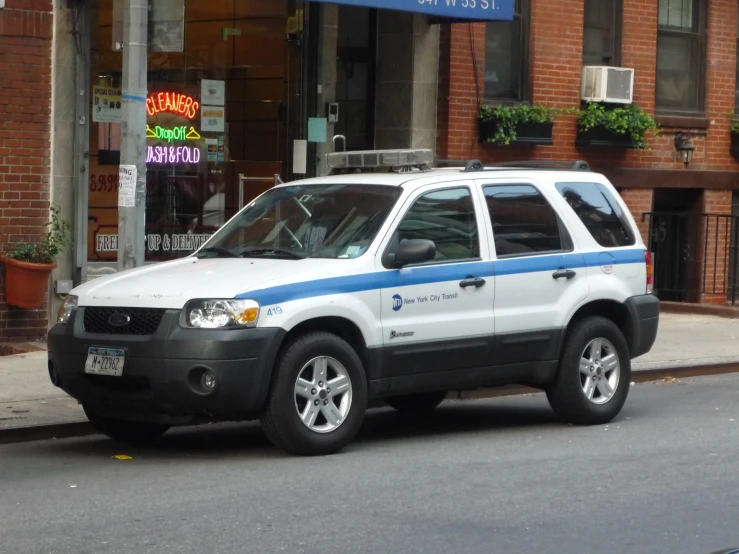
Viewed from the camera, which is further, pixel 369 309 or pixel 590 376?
pixel 590 376

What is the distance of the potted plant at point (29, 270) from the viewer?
12.9 metres

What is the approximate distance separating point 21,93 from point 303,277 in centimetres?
567

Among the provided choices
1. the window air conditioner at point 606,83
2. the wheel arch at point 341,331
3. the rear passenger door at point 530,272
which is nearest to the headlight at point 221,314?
the wheel arch at point 341,331

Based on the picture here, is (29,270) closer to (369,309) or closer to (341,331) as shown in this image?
(341,331)

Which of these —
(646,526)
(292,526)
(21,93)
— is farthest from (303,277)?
(21,93)

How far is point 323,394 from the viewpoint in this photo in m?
8.45

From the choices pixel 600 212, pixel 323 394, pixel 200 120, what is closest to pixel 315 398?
pixel 323 394

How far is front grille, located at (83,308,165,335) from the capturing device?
8.29m

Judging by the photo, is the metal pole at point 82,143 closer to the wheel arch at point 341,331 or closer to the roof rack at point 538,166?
the roof rack at point 538,166

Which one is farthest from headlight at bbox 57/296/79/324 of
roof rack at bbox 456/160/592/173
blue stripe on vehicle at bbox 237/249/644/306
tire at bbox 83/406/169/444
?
roof rack at bbox 456/160/592/173

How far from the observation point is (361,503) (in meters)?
7.20

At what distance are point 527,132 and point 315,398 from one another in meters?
9.07

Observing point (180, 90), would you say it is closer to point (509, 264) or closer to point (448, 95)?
point (448, 95)

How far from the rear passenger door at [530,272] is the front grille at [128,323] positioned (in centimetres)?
238
